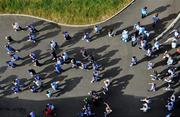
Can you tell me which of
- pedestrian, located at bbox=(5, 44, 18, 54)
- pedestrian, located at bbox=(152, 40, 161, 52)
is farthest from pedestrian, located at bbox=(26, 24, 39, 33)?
pedestrian, located at bbox=(152, 40, 161, 52)

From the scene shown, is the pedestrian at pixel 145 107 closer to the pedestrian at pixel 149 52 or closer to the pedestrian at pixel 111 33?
the pedestrian at pixel 149 52

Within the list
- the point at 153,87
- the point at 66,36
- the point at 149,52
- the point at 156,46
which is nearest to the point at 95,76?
the point at 153,87

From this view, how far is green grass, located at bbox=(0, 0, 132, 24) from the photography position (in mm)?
44750

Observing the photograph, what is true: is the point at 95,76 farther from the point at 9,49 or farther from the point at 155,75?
the point at 9,49

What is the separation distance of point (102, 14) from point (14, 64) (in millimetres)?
9946

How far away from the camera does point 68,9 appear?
4562 cm

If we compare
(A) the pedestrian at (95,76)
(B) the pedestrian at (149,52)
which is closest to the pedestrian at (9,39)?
(A) the pedestrian at (95,76)

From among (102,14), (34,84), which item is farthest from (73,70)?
(102,14)

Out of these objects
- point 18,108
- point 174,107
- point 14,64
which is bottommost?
point 174,107

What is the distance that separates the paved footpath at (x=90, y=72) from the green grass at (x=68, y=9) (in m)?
0.76

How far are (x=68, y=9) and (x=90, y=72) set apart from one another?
7983 millimetres

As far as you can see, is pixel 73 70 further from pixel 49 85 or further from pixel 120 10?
pixel 120 10

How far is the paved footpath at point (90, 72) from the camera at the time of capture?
128 feet

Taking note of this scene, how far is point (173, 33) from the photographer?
42.1m
